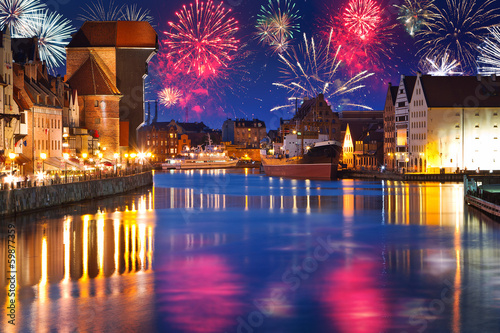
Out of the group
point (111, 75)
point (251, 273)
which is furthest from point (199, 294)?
point (111, 75)

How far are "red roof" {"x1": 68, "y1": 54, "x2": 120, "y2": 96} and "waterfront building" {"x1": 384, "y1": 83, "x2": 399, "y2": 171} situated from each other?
2004 inches

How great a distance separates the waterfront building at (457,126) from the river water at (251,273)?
194 ft

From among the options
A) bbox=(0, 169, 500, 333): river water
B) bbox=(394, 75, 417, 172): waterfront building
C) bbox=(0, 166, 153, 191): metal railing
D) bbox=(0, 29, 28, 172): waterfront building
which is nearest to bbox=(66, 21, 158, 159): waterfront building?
bbox=(0, 166, 153, 191): metal railing

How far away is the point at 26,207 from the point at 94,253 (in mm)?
15310

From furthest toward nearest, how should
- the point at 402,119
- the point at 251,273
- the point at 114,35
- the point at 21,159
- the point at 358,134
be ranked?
the point at 358,134, the point at 402,119, the point at 114,35, the point at 21,159, the point at 251,273

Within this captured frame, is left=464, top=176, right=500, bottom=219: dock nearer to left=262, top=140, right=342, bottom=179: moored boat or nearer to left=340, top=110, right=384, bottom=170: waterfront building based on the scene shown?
left=262, top=140, right=342, bottom=179: moored boat

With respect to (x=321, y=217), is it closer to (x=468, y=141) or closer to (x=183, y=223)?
(x=183, y=223)

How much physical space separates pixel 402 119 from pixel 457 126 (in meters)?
12.3

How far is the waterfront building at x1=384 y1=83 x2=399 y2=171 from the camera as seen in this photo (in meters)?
121

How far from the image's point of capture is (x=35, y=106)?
6316cm

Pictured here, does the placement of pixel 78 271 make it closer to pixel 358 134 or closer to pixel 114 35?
pixel 114 35

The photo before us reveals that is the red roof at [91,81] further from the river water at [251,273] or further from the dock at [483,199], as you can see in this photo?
the dock at [483,199]

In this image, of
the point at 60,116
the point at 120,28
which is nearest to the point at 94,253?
the point at 60,116

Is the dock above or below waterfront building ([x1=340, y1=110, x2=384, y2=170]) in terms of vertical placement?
below
